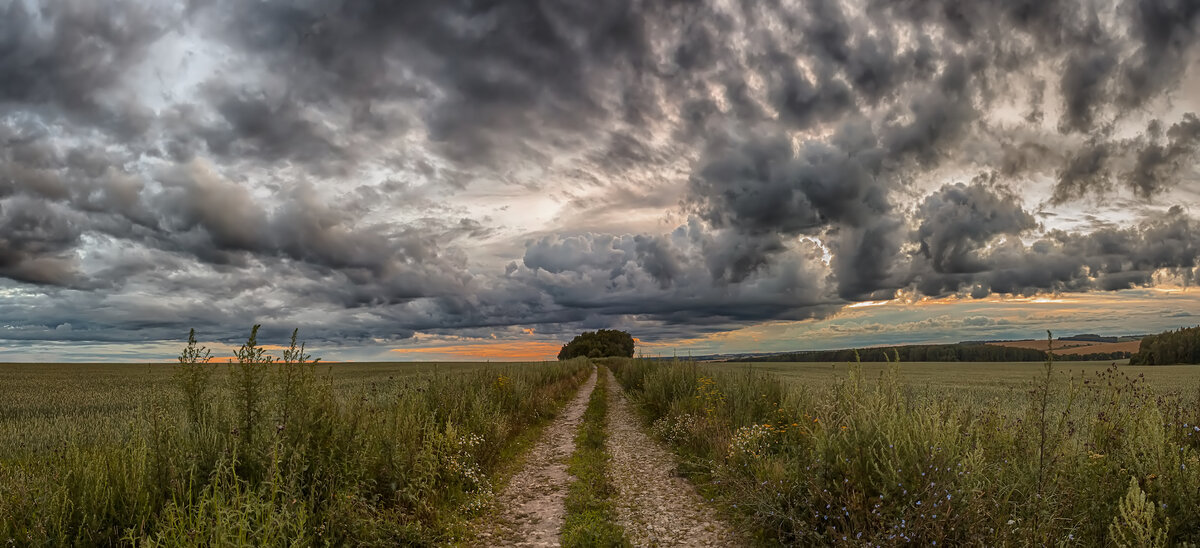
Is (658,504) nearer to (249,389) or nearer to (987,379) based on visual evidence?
(249,389)

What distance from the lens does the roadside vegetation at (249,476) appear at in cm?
443

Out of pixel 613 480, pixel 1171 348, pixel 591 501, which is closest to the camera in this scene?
pixel 591 501

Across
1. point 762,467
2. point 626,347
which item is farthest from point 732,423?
point 626,347

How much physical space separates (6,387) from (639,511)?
32.6 m

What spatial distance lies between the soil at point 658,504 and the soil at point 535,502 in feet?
3.14

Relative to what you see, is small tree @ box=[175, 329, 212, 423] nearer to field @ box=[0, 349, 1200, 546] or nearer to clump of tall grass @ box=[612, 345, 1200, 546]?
field @ box=[0, 349, 1200, 546]

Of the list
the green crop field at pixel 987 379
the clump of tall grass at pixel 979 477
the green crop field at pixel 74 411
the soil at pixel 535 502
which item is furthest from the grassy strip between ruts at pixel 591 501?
the green crop field at pixel 987 379

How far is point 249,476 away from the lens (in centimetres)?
Answer: 561

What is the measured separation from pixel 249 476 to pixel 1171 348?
104249 millimetres

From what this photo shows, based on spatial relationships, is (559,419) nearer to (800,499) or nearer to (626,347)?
(800,499)

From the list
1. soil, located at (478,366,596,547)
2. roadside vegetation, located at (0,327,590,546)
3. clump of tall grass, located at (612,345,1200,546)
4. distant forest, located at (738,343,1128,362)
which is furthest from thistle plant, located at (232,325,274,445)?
distant forest, located at (738,343,1128,362)

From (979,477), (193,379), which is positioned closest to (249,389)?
(193,379)

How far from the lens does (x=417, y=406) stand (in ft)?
32.4

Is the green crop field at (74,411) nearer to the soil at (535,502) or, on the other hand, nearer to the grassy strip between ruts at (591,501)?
the soil at (535,502)
